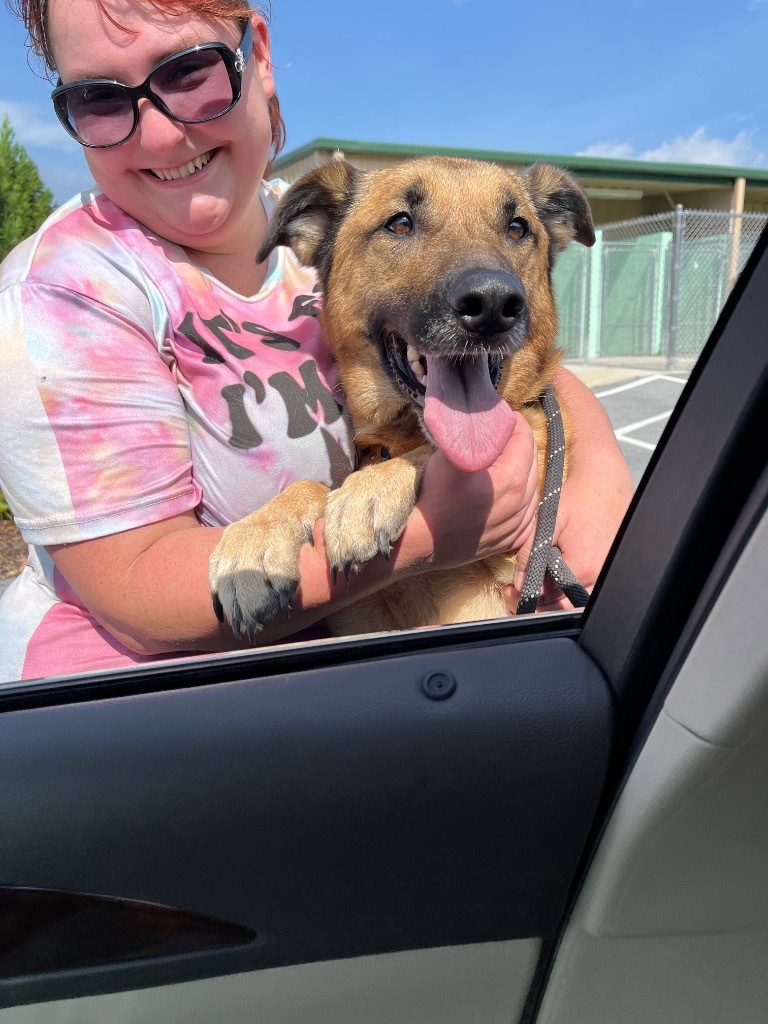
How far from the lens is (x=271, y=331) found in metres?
1.99

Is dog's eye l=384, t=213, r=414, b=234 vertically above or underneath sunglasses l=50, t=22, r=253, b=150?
underneath

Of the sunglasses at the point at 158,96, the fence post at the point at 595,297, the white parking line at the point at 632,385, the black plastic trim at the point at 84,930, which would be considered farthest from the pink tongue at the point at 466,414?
the fence post at the point at 595,297

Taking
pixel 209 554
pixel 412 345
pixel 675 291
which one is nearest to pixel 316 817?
pixel 209 554

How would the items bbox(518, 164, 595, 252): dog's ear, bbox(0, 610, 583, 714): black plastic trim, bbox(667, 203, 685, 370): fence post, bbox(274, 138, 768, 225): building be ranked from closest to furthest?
bbox(0, 610, 583, 714): black plastic trim, bbox(274, 138, 768, 225): building, bbox(667, 203, 685, 370): fence post, bbox(518, 164, 595, 252): dog's ear

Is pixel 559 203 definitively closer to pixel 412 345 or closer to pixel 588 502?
pixel 412 345

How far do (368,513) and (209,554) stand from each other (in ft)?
1.08

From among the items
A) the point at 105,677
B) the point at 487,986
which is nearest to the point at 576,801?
the point at 487,986

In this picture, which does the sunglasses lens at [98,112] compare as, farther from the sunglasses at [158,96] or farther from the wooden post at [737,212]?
the wooden post at [737,212]

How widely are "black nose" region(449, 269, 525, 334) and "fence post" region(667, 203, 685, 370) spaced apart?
1.20 ft

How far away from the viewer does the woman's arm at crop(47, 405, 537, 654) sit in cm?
155

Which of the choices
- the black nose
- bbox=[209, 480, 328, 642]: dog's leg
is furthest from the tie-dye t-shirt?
the black nose

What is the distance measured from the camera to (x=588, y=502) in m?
1.96

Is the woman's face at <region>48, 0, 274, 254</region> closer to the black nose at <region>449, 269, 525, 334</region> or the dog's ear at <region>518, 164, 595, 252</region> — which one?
the black nose at <region>449, 269, 525, 334</region>

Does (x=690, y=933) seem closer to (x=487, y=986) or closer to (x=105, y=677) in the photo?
(x=487, y=986)
